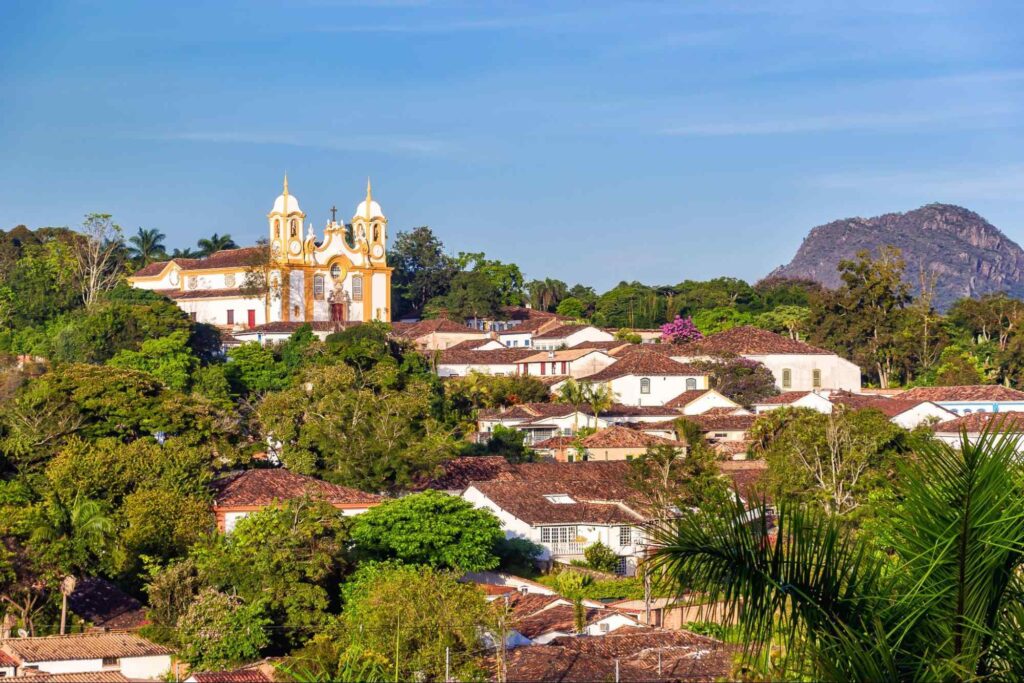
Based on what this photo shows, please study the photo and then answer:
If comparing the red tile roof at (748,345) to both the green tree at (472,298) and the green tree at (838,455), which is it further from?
the green tree at (838,455)

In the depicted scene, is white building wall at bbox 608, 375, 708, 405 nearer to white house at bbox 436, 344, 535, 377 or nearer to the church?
white house at bbox 436, 344, 535, 377

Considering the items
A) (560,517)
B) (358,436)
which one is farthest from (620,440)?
(560,517)

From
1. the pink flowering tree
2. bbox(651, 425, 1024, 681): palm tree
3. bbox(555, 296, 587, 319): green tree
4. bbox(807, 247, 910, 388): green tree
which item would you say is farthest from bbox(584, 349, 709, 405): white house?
bbox(651, 425, 1024, 681): palm tree

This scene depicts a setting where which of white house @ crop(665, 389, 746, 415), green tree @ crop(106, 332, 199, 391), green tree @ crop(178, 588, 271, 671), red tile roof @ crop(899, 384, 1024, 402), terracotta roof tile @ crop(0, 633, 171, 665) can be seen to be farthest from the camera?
white house @ crop(665, 389, 746, 415)

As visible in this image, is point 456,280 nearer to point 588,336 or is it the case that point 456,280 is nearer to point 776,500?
point 588,336

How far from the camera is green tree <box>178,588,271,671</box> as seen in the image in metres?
26.1

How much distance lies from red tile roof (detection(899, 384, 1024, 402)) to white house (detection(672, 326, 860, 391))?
348 inches

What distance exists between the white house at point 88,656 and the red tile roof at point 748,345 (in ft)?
146

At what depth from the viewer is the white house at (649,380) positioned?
6325cm

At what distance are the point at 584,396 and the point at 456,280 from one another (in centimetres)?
2960

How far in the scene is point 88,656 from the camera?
25.8 meters

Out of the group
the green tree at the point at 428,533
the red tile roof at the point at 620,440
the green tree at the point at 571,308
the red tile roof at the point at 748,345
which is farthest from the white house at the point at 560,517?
the green tree at the point at 571,308

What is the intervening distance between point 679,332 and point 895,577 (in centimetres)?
7406

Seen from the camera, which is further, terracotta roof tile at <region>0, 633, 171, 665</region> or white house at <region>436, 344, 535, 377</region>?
white house at <region>436, 344, 535, 377</region>
